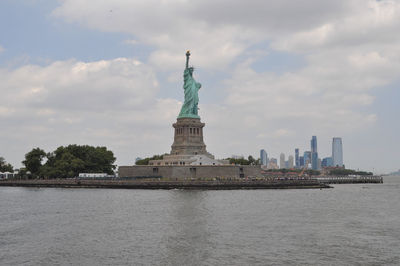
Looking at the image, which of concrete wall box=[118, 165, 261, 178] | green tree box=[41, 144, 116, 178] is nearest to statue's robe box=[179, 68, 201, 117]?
concrete wall box=[118, 165, 261, 178]

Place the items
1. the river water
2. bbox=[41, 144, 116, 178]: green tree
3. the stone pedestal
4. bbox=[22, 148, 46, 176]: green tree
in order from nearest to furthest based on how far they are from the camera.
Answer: the river water → the stone pedestal → bbox=[41, 144, 116, 178]: green tree → bbox=[22, 148, 46, 176]: green tree

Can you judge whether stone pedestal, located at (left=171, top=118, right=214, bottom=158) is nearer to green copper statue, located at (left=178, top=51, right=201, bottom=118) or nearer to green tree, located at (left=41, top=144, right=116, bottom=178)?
green copper statue, located at (left=178, top=51, right=201, bottom=118)

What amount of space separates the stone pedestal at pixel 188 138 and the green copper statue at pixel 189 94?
7.70ft

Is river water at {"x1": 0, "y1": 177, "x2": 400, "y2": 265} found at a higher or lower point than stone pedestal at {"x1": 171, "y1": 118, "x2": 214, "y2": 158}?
lower

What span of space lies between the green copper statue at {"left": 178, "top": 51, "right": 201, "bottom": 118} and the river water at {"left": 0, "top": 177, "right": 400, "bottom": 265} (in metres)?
62.0

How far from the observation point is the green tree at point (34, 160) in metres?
146

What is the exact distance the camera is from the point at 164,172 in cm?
11531

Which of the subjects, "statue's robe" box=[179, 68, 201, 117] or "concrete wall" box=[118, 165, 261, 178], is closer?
"concrete wall" box=[118, 165, 261, 178]

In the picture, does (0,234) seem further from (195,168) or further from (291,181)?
(291,181)

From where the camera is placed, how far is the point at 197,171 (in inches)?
4446

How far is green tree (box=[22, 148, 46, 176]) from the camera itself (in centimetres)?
14625

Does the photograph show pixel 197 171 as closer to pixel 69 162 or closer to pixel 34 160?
pixel 69 162

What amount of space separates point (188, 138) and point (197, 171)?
13583mm

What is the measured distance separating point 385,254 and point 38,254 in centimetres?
2558
